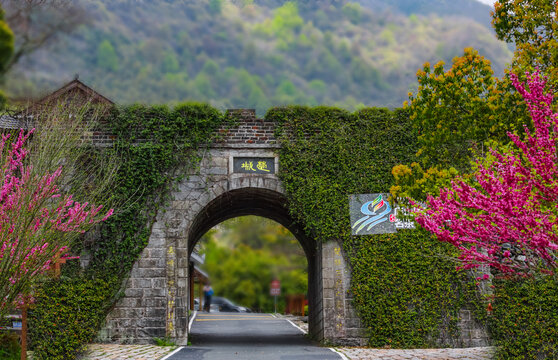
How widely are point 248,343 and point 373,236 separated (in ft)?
13.2

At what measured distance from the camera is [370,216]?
538 inches

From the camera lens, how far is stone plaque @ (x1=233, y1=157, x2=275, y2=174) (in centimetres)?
1385

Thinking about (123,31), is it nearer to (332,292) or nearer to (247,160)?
(247,160)

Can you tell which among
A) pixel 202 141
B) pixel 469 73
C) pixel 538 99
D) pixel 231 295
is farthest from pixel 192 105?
pixel 231 295

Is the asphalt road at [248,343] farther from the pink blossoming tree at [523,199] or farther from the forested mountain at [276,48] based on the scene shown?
the forested mountain at [276,48]

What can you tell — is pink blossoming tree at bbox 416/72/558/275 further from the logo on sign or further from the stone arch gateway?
the logo on sign

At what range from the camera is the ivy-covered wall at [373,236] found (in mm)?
13078

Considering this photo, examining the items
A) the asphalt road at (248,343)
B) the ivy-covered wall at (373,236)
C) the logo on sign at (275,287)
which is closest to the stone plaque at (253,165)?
the ivy-covered wall at (373,236)

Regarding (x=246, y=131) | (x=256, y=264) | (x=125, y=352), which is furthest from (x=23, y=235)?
(x=256, y=264)

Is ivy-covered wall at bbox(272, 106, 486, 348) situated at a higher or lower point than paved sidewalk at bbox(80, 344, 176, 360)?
higher

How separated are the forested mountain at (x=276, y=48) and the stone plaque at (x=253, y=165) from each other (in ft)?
35.2

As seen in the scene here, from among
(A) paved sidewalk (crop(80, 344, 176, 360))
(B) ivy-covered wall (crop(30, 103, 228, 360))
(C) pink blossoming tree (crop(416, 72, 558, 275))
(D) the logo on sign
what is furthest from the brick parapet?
(D) the logo on sign

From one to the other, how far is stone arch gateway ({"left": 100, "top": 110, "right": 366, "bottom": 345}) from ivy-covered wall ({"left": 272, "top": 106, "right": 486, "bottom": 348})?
352mm

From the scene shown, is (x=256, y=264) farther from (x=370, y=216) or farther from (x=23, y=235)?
(x=23, y=235)
